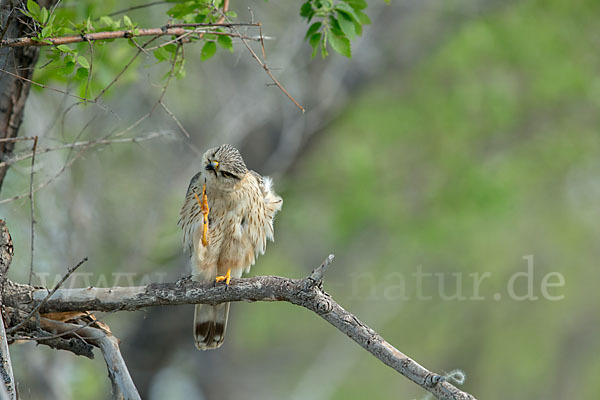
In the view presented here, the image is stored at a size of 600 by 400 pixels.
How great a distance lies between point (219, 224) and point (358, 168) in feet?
23.0

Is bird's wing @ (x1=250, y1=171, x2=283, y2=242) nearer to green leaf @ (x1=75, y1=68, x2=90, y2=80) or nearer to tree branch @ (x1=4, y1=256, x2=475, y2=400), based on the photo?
tree branch @ (x1=4, y1=256, x2=475, y2=400)

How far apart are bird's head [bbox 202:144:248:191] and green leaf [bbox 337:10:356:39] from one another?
3.73ft

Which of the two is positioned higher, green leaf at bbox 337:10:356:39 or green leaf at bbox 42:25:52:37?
green leaf at bbox 337:10:356:39

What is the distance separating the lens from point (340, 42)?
385cm

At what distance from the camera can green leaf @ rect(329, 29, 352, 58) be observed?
383cm

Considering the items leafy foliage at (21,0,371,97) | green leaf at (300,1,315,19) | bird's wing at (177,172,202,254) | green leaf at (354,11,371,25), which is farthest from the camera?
bird's wing at (177,172,202,254)

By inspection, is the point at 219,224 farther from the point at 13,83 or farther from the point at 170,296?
the point at 13,83

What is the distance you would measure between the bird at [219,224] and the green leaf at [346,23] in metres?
1.16

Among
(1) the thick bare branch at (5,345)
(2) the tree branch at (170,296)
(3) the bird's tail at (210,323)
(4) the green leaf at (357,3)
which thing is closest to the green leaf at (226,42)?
(4) the green leaf at (357,3)

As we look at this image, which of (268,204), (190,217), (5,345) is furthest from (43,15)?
(268,204)

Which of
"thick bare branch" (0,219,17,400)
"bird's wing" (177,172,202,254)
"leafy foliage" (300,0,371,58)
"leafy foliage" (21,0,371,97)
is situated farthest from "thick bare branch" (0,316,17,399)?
"leafy foliage" (300,0,371,58)

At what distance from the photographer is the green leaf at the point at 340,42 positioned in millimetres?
3834

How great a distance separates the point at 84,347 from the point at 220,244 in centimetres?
123

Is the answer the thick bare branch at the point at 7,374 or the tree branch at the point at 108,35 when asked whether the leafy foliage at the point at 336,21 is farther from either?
the thick bare branch at the point at 7,374
